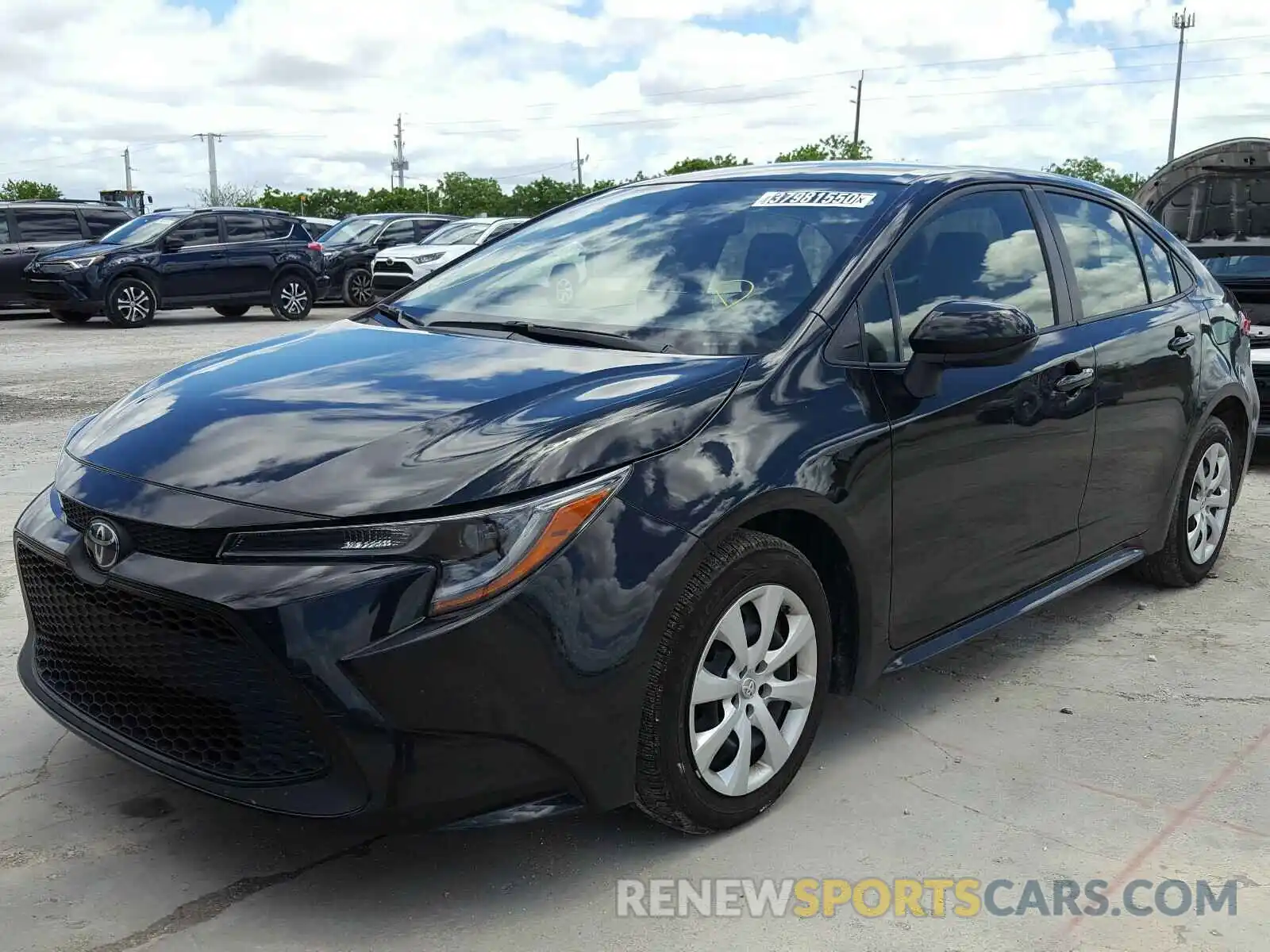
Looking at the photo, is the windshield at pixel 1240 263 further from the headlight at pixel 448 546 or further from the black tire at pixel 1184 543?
the headlight at pixel 448 546

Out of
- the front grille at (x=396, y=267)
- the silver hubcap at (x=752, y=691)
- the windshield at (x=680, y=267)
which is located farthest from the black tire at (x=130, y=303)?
the silver hubcap at (x=752, y=691)

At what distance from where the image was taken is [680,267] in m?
3.81

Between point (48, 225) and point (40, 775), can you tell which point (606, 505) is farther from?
point (48, 225)

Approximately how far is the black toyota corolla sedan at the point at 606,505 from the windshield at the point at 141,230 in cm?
1520

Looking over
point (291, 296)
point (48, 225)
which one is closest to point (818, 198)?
point (291, 296)

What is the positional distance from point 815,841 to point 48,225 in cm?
1862

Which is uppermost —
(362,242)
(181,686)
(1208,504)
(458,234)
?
(458,234)

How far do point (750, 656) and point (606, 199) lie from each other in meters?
1.95

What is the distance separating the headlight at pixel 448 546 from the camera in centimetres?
264

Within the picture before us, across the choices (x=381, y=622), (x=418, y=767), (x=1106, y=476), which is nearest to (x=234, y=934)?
(x=418, y=767)

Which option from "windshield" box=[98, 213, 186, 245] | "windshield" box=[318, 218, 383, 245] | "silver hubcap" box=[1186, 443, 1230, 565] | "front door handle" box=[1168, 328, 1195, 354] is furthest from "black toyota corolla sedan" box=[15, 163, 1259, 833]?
"windshield" box=[318, 218, 383, 245]

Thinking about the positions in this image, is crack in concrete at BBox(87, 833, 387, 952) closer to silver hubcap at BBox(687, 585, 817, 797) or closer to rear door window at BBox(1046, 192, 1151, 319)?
silver hubcap at BBox(687, 585, 817, 797)

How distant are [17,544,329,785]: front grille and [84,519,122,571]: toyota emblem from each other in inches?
2.5

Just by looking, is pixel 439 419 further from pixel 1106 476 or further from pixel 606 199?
pixel 1106 476
